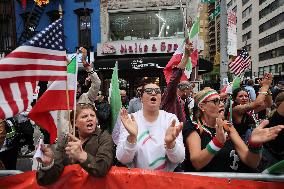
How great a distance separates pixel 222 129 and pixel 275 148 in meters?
0.72

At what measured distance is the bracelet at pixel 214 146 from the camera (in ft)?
10.4

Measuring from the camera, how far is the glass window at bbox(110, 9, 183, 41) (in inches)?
819

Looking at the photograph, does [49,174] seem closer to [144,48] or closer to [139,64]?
[139,64]

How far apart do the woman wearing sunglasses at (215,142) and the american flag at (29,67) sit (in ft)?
4.48

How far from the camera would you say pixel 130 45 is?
67.6 feet

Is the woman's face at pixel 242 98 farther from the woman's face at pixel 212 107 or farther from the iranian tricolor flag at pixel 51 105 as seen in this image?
the iranian tricolor flag at pixel 51 105

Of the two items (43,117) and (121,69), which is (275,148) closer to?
(43,117)

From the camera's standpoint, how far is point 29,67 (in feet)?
10.7

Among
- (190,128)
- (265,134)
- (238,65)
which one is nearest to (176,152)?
(190,128)

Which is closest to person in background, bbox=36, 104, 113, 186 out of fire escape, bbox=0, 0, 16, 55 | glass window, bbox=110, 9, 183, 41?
glass window, bbox=110, 9, 183, 41

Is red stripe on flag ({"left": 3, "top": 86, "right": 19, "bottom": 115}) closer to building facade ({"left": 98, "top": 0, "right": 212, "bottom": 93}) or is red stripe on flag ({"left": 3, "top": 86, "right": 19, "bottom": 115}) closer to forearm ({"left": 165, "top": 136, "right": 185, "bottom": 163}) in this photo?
forearm ({"left": 165, "top": 136, "right": 185, "bottom": 163})

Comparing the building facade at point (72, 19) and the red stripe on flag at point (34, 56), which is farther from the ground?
the building facade at point (72, 19)

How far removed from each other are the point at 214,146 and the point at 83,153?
112 cm

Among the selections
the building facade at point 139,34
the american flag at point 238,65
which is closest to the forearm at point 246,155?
the american flag at point 238,65
